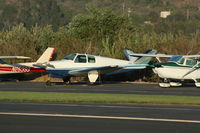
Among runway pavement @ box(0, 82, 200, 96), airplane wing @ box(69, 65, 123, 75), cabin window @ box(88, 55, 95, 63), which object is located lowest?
runway pavement @ box(0, 82, 200, 96)

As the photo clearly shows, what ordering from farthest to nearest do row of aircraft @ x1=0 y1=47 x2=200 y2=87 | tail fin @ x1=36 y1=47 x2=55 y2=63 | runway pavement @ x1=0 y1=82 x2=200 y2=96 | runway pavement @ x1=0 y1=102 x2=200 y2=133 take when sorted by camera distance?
tail fin @ x1=36 y1=47 x2=55 y2=63
row of aircraft @ x1=0 y1=47 x2=200 y2=87
runway pavement @ x1=0 y1=82 x2=200 y2=96
runway pavement @ x1=0 y1=102 x2=200 y2=133

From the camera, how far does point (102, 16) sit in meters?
59.8

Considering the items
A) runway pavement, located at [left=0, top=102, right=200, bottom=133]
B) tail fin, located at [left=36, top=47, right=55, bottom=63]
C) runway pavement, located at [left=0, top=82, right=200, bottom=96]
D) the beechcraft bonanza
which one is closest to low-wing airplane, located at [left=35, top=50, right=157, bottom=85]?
runway pavement, located at [left=0, top=82, right=200, bottom=96]

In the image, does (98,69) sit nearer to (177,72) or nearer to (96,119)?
(177,72)

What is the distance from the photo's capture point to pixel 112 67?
32.2 meters

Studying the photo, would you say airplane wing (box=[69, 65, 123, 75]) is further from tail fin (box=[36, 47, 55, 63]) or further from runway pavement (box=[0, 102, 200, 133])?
runway pavement (box=[0, 102, 200, 133])

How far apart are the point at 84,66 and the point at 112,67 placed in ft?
6.19

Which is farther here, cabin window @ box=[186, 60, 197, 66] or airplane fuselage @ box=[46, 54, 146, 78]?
airplane fuselage @ box=[46, 54, 146, 78]

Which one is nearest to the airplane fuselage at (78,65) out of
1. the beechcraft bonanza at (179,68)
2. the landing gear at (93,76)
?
the landing gear at (93,76)

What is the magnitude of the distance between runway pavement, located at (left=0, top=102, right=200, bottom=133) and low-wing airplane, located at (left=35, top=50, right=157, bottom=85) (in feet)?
48.8

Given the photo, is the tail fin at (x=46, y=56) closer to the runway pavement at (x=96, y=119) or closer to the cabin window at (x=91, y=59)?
the cabin window at (x=91, y=59)

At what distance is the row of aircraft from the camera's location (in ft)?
99.7

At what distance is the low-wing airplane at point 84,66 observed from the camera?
32312 millimetres

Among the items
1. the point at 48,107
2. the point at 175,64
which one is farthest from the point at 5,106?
the point at 175,64
